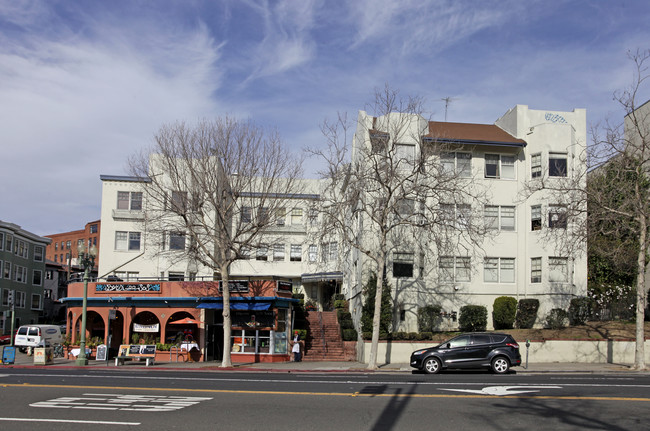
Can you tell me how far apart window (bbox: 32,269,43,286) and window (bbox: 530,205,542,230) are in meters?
55.6

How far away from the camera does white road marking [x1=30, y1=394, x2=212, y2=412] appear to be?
13.8m

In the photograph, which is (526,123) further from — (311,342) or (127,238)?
(127,238)

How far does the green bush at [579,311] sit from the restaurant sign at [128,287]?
23119 millimetres

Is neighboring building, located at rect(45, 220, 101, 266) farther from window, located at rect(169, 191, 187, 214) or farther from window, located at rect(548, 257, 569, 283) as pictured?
window, located at rect(548, 257, 569, 283)

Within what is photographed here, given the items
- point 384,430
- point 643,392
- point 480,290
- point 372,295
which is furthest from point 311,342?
point 384,430

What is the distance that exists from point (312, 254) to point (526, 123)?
19.1 m

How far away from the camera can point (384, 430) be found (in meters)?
11.2

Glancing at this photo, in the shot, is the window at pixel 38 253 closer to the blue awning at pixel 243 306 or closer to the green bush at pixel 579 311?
the blue awning at pixel 243 306

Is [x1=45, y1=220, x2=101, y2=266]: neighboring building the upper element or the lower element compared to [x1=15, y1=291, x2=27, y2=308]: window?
upper

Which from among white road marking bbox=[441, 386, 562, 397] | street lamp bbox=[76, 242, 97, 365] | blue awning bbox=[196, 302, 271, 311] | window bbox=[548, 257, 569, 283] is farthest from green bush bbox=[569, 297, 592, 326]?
street lamp bbox=[76, 242, 97, 365]

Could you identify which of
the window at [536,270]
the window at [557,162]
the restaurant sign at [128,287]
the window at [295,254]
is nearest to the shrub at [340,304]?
the window at [295,254]

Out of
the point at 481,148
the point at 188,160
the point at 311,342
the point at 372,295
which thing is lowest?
the point at 311,342

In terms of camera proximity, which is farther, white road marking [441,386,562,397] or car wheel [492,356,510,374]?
car wheel [492,356,510,374]

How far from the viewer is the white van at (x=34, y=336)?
1565 inches
